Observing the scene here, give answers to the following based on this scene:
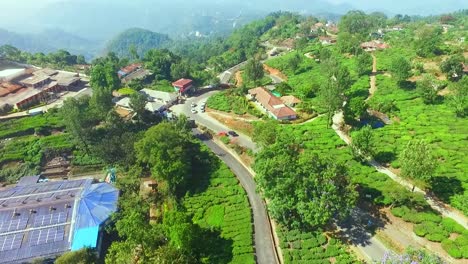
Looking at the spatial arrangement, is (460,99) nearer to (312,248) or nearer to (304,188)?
(304,188)

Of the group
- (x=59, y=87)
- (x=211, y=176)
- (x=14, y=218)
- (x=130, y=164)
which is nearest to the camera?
(x=14, y=218)

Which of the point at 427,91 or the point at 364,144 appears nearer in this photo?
the point at 364,144

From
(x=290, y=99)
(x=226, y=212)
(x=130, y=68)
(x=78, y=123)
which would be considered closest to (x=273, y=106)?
(x=290, y=99)

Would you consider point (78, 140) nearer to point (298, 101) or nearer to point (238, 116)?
point (238, 116)

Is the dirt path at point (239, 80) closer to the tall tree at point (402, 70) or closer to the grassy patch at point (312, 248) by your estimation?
the tall tree at point (402, 70)

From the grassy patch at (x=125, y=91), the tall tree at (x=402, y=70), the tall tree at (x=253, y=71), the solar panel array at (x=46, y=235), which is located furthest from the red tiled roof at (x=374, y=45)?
the solar panel array at (x=46, y=235)

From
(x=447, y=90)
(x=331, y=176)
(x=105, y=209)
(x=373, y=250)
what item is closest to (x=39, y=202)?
(x=105, y=209)

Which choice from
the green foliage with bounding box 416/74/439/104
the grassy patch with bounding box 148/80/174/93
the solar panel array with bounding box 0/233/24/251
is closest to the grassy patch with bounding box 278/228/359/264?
the solar panel array with bounding box 0/233/24/251

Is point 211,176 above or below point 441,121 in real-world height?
below
